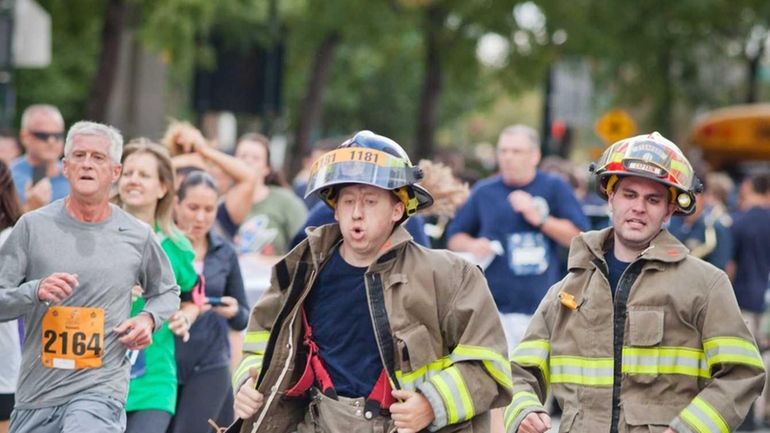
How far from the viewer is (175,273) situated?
320 inches

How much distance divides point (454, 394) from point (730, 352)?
0.96m

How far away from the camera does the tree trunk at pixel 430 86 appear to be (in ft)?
91.8

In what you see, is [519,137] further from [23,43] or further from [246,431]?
[23,43]

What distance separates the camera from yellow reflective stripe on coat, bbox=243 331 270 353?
5.97 metres

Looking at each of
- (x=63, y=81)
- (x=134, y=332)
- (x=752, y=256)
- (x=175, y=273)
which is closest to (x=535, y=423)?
(x=134, y=332)

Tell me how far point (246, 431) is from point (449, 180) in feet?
11.5

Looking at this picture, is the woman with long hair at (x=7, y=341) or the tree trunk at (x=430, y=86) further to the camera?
the tree trunk at (x=430, y=86)

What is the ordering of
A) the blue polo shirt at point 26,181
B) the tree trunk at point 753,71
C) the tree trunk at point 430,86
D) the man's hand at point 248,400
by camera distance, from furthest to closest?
the tree trunk at point 753,71 → the tree trunk at point 430,86 → the blue polo shirt at point 26,181 → the man's hand at point 248,400

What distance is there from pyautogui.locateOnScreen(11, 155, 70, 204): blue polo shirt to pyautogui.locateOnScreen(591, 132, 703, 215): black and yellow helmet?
19.2 ft

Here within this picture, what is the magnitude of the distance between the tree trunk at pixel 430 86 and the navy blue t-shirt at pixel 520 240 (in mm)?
16461

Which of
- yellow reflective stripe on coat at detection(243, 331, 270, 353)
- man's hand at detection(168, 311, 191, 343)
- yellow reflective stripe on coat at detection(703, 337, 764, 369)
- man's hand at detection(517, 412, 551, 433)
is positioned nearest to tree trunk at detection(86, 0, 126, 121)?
man's hand at detection(168, 311, 191, 343)

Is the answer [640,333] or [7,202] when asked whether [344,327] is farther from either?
[7,202]

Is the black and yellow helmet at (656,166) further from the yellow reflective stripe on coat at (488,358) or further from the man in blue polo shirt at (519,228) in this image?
the man in blue polo shirt at (519,228)

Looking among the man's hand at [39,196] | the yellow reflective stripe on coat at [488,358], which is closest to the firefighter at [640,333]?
the yellow reflective stripe on coat at [488,358]
